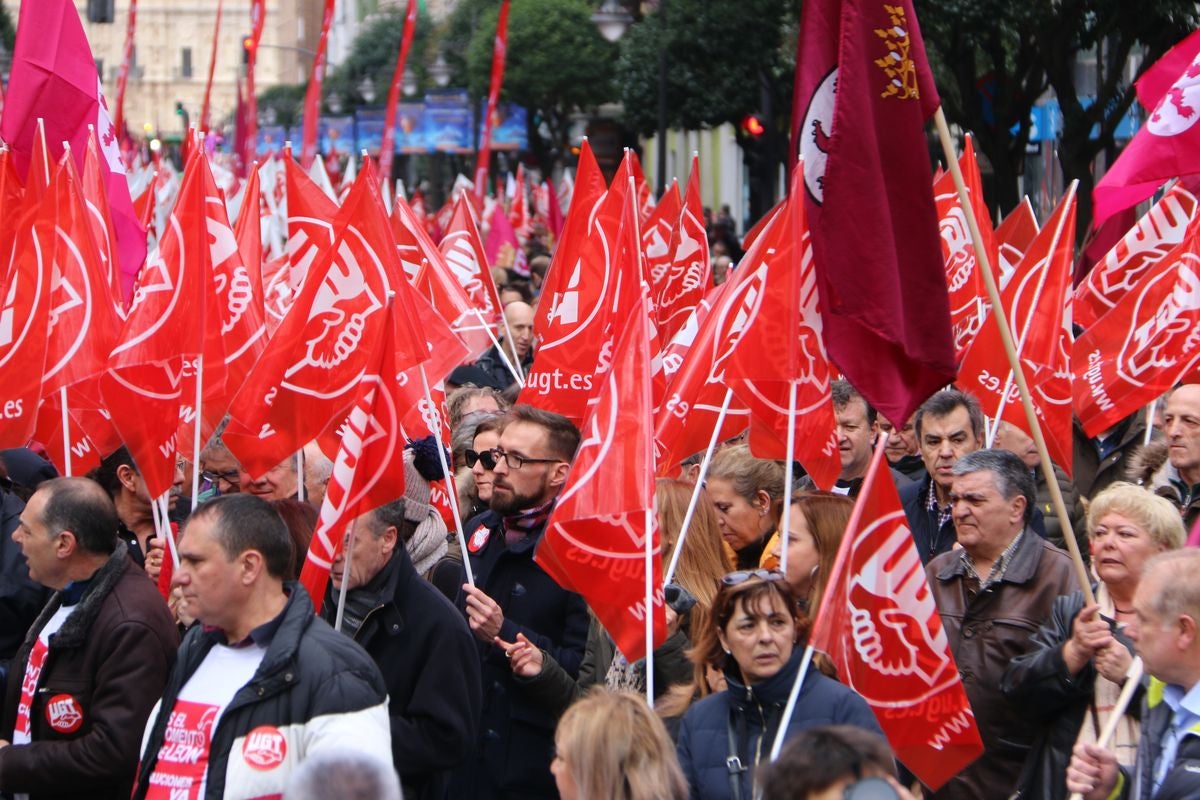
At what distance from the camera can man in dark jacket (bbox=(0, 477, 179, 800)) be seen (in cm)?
505

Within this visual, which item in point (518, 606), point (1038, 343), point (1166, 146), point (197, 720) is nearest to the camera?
point (197, 720)

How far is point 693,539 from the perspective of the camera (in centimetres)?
589

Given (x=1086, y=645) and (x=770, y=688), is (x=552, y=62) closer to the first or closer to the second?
(x=1086, y=645)

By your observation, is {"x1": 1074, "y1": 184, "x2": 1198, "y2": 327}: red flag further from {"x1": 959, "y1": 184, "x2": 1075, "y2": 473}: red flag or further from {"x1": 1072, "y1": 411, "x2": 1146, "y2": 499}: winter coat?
{"x1": 959, "y1": 184, "x2": 1075, "y2": 473}: red flag

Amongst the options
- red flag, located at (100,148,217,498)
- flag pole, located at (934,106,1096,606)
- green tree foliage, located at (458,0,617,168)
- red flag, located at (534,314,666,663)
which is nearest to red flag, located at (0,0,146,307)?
red flag, located at (100,148,217,498)

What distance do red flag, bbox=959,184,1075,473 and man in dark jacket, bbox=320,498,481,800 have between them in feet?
10.7

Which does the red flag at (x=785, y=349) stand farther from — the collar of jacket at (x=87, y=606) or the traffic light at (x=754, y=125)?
the traffic light at (x=754, y=125)

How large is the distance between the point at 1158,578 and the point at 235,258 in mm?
4776

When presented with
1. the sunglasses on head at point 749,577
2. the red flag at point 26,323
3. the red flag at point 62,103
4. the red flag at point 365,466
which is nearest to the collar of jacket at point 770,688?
the sunglasses on head at point 749,577

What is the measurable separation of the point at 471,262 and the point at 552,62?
114 feet

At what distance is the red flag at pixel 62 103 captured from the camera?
32.5 feet

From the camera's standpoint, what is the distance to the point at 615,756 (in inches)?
155

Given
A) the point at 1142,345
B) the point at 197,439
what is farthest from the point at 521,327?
the point at 197,439

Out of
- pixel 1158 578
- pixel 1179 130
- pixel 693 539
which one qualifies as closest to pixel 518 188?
pixel 1179 130
